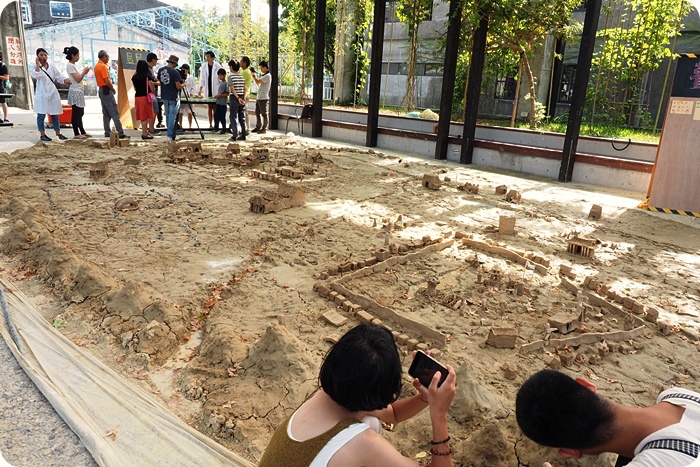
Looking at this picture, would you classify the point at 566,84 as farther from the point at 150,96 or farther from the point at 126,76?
the point at 126,76

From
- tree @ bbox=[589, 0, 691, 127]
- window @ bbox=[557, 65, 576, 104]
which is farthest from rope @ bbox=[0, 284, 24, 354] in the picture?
window @ bbox=[557, 65, 576, 104]

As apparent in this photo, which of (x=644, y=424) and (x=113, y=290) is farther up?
(x=644, y=424)

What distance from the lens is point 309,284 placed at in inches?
173

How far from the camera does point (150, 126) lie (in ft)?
40.8

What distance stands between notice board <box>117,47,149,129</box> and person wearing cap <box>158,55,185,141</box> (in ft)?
5.58

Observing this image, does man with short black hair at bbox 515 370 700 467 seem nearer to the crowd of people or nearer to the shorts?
the crowd of people

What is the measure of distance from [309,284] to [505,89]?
1756 centimetres

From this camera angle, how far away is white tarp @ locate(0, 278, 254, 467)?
2.31m

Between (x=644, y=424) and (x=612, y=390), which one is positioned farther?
(x=612, y=390)

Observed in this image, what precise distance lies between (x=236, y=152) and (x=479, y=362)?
776 centimetres

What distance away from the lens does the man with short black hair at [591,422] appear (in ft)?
5.12

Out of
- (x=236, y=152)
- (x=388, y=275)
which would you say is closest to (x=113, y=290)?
(x=388, y=275)

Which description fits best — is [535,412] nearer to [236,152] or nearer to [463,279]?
[463,279]

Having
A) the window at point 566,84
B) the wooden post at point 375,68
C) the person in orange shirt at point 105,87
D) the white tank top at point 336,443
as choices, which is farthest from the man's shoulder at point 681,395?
the window at point 566,84
